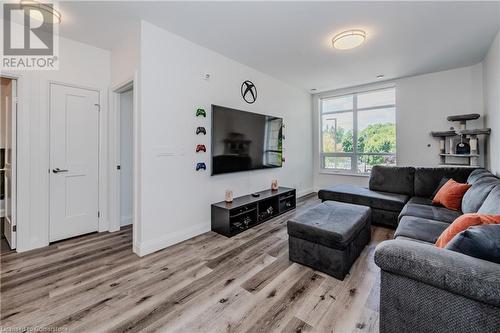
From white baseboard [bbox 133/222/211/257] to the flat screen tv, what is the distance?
811 mm

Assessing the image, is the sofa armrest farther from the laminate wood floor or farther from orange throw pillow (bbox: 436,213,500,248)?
the laminate wood floor

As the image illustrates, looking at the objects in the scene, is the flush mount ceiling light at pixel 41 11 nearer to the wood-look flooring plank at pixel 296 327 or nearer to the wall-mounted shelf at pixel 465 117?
the wood-look flooring plank at pixel 296 327

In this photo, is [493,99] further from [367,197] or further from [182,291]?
[182,291]

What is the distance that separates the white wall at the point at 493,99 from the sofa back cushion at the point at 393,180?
0.97 m

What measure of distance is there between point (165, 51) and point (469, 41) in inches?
159

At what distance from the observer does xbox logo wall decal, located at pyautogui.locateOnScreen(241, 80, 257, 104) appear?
380 cm

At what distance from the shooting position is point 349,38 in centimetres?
273

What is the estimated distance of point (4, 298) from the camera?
1771mm

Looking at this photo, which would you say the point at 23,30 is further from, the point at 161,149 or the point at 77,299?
the point at 77,299

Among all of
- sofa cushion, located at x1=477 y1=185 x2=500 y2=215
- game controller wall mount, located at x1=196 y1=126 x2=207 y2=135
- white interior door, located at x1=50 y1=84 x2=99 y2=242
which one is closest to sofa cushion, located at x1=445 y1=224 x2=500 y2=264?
sofa cushion, located at x1=477 y1=185 x2=500 y2=215

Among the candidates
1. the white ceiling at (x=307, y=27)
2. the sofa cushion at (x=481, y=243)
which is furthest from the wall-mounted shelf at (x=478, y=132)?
the sofa cushion at (x=481, y=243)

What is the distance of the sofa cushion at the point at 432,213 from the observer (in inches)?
93.0

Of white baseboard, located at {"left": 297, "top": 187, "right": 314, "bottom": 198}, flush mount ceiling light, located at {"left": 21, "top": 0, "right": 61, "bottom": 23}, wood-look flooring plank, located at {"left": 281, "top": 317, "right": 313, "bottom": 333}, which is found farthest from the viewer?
white baseboard, located at {"left": 297, "top": 187, "right": 314, "bottom": 198}

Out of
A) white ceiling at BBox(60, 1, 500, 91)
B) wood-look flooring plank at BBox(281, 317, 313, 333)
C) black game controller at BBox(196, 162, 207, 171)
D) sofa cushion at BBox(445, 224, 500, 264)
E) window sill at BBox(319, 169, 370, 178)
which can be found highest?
white ceiling at BBox(60, 1, 500, 91)
